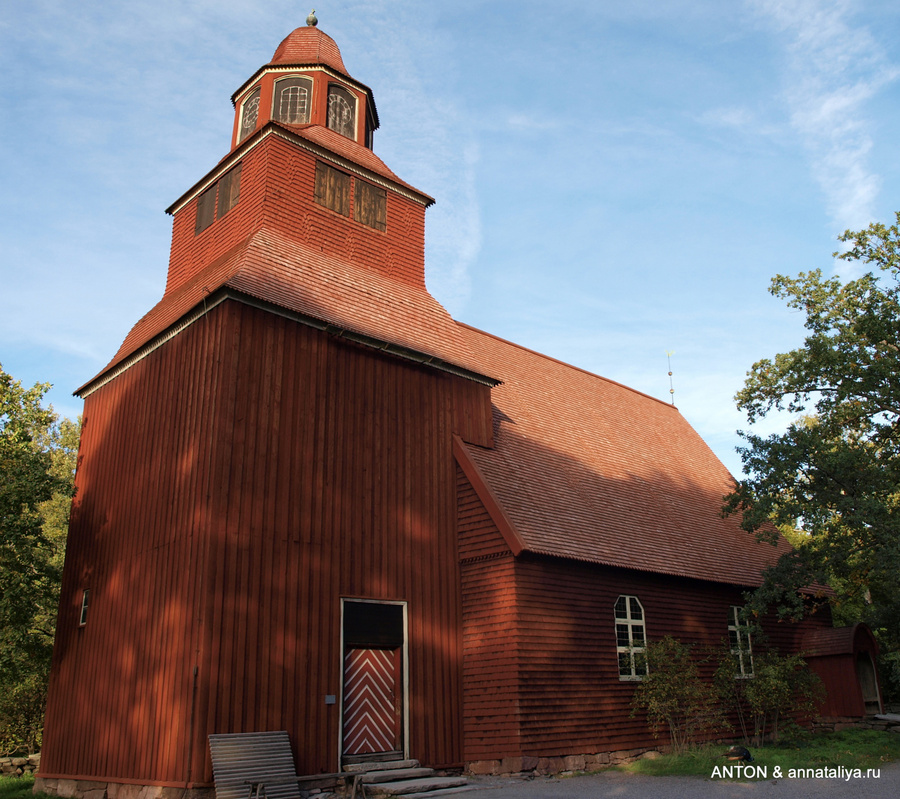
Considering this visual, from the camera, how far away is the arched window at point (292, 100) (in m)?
20.9

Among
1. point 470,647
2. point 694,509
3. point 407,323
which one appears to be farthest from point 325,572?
point 694,509

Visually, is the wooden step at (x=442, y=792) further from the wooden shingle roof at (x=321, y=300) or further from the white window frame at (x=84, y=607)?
A: the wooden shingle roof at (x=321, y=300)

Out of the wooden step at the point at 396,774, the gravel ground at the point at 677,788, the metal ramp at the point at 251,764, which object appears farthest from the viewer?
the wooden step at the point at 396,774

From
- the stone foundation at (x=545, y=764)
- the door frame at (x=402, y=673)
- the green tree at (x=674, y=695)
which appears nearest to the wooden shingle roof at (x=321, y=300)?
the door frame at (x=402, y=673)

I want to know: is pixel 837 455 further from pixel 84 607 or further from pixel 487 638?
pixel 84 607

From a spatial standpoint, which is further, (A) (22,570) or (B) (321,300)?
(A) (22,570)

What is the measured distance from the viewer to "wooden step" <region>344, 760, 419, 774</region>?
1335 centimetres

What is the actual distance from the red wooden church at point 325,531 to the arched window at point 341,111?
34 cm

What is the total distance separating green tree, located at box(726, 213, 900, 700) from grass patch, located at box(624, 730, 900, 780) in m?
3.05

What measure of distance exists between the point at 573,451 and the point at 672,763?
8607 mm

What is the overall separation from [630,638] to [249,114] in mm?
16627

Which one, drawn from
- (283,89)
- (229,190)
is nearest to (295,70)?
(283,89)

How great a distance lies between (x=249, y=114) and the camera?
21391mm

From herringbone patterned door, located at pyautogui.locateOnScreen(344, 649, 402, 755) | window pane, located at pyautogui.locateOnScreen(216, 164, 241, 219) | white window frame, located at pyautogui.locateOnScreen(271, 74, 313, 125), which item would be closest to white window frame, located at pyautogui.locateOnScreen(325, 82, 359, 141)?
white window frame, located at pyautogui.locateOnScreen(271, 74, 313, 125)
